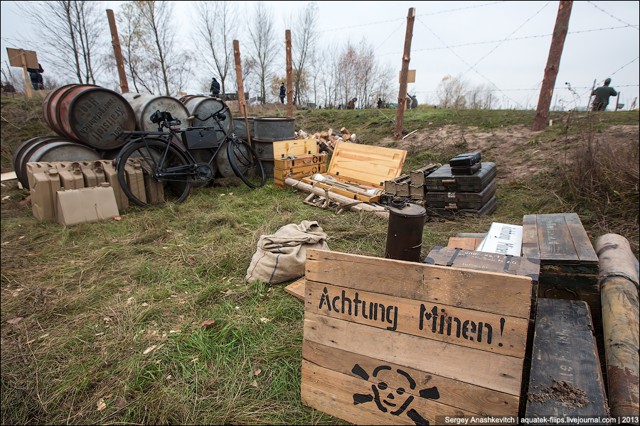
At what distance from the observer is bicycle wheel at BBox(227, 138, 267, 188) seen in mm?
6996

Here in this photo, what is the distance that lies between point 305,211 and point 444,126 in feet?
17.6

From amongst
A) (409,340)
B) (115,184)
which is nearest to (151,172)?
(115,184)

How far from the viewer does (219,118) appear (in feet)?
22.7

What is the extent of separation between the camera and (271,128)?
7.50 meters

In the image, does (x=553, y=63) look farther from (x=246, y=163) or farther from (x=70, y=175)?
(x=70, y=175)

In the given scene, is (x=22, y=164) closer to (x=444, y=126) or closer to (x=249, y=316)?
(x=249, y=316)

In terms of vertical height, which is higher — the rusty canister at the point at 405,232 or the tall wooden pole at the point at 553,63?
the tall wooden pole at the point at 553,63

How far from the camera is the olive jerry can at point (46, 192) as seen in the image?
4738 mm

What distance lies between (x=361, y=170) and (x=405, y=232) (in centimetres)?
371

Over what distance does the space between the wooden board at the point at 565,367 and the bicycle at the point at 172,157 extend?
582cm

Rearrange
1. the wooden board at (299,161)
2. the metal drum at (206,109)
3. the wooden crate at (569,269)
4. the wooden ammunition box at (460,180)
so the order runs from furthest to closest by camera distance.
A: the metal drum at (206,109) < the wooden board at (299,161) < the wooden ammunition box at (460,180) < the wooden crate at (569,269)

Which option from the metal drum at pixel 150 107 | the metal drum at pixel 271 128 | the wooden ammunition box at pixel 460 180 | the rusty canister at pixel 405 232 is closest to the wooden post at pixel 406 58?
the metal drum at pixel 271 128

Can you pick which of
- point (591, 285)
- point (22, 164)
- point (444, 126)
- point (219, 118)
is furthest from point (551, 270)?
point (22, 164)

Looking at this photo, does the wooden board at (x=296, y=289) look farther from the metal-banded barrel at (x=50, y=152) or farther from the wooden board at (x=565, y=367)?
the metal-banded barrel at (x=50, y=152)
